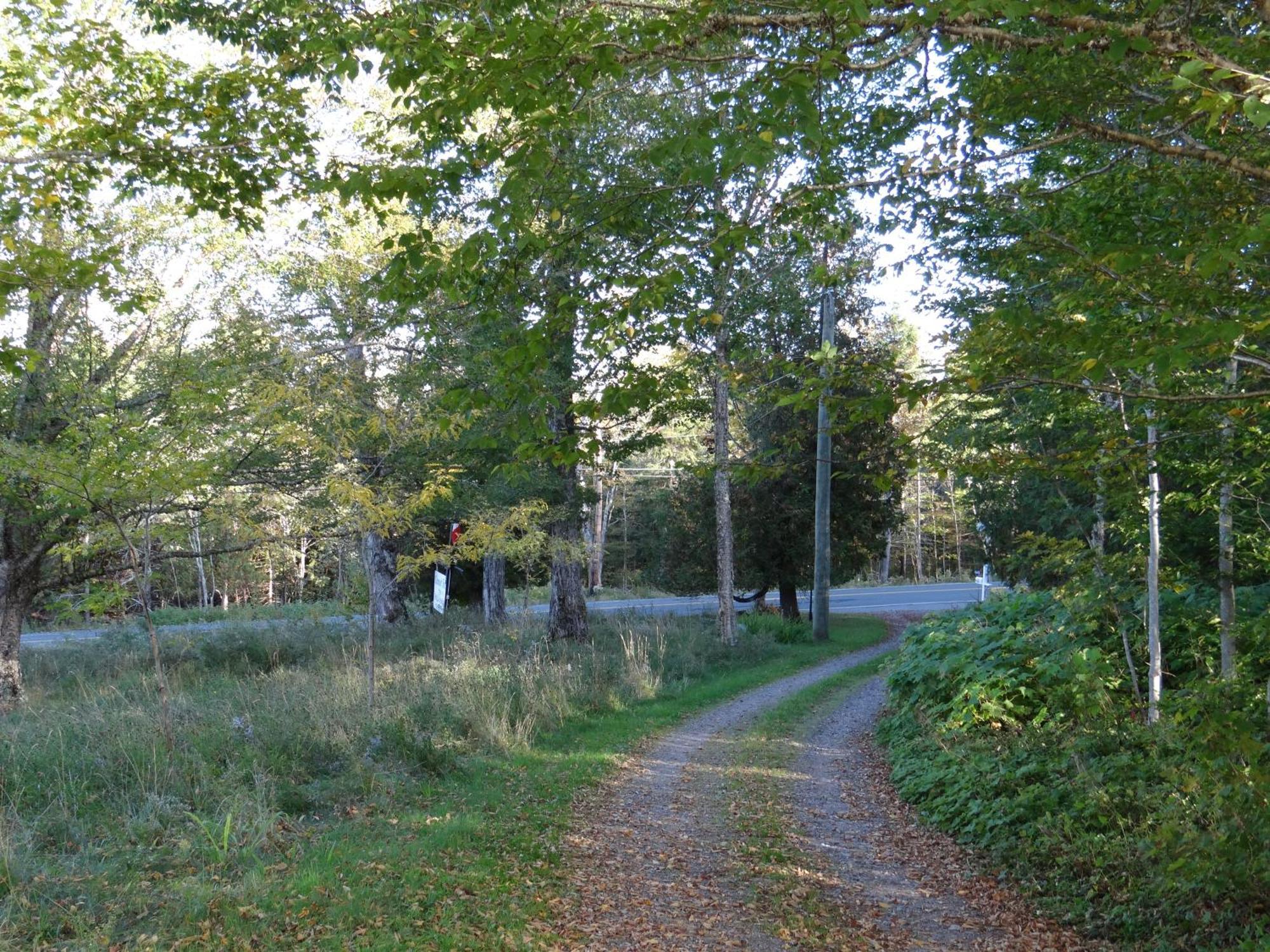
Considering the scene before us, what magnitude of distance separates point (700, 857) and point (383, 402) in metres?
7.34

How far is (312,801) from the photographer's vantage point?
7.00 m

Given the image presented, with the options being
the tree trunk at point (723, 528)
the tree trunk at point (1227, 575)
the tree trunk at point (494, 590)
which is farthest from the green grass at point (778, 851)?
the tree trunk at point (494, 590)

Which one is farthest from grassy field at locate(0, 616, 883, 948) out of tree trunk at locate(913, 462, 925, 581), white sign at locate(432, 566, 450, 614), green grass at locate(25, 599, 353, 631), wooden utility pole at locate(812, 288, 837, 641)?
tree trunk at locate(913, 462, 925, 581)

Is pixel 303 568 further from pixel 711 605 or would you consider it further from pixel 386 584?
pixel 386 584

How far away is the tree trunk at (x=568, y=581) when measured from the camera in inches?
674

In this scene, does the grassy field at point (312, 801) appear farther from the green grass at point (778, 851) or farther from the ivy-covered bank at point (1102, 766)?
the ivy-covered bank at point (1102, 766)

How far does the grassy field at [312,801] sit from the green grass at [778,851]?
4.34 feet

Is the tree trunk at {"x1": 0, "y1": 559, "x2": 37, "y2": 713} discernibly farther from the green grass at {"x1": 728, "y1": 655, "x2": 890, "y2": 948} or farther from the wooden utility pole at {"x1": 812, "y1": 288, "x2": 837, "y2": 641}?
the wooden utility pole at {"x1": 812, "y1": 288, "x2": 837, "y2": 641}

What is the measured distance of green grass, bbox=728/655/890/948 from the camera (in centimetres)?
541

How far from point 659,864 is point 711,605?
2537cm

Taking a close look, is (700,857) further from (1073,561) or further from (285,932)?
(1073,561)

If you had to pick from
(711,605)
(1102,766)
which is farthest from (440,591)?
(711,605)

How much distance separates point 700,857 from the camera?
6621 mm

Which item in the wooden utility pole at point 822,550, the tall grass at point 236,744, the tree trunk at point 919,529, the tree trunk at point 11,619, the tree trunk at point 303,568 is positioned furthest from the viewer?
the tree trunk at point 919,529
